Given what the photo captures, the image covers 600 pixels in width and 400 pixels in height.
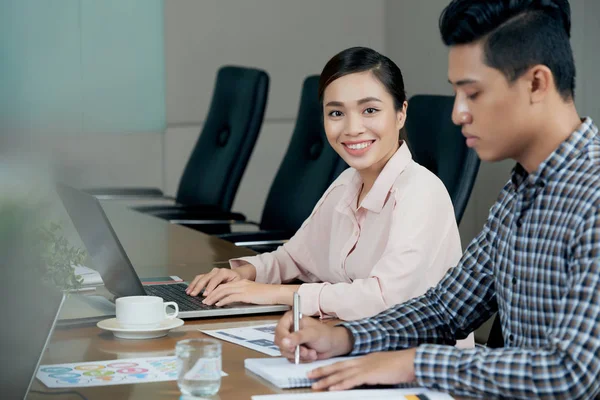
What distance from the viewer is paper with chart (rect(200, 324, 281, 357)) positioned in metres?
1.36

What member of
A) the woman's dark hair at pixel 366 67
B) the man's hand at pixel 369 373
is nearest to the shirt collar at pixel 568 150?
the man's hand at pixel 369 373

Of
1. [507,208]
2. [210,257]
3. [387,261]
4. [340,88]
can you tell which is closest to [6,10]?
[507,208]

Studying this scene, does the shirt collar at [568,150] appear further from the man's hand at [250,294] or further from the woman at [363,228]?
the man's hand at [250,294]

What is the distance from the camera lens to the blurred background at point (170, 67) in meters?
0.38

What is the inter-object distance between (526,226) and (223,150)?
255cm

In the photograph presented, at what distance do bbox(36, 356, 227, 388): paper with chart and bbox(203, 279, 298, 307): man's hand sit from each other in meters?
0.40

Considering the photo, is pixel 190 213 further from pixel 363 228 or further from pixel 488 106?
pixel 488 106

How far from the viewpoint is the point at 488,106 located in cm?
114

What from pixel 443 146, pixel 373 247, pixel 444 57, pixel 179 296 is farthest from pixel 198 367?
pixel 444 57

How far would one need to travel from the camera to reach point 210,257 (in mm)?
2354

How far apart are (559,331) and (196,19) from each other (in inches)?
164

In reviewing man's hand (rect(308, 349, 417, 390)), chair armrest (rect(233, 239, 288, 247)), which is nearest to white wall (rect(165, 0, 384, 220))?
chair armrest (rect(233, 239, 288, 247))

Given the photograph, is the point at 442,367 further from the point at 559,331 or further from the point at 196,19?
the point at 196,19

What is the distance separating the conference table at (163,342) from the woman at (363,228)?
16 cm
